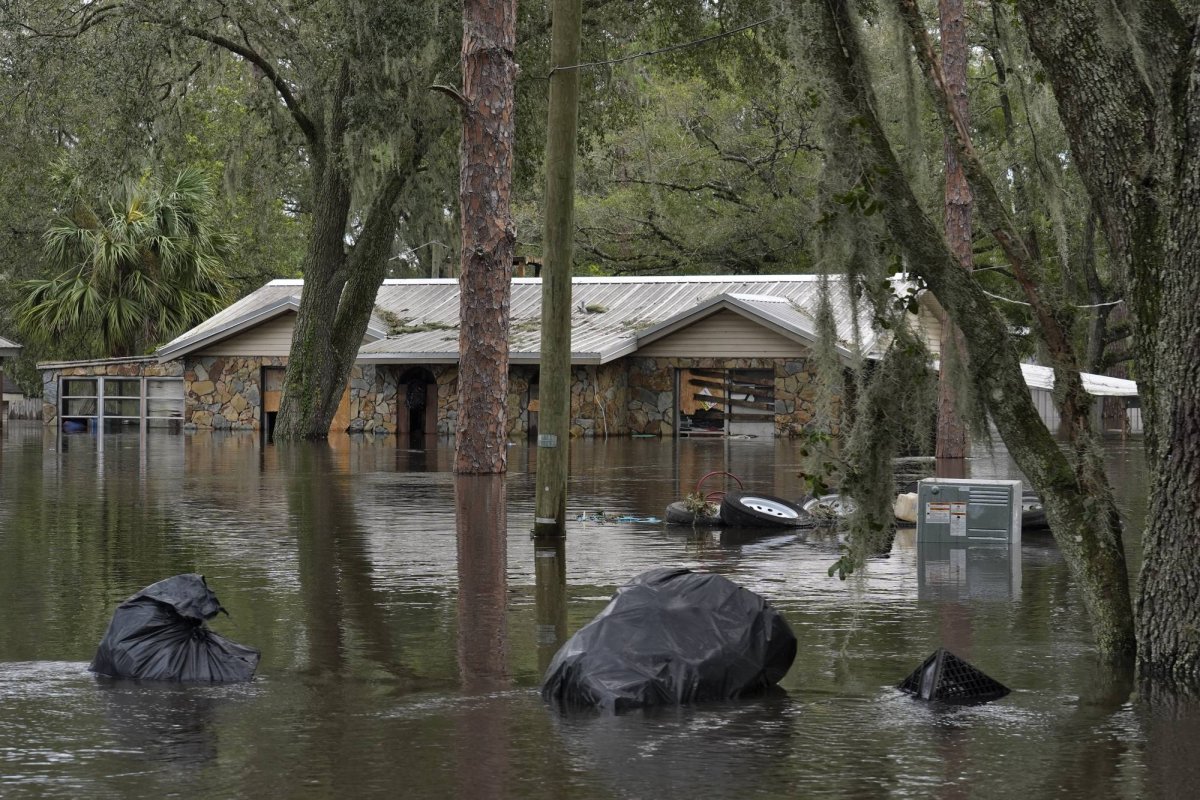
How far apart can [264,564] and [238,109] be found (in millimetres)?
35659

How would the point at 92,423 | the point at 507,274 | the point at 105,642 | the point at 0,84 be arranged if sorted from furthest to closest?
the point at 92,423 → the point at 0,84 → the point at 507,274 → the point at 105,642

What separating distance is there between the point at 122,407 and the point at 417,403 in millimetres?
11387

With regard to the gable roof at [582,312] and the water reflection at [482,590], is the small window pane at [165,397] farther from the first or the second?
the water reflection at [482,590]

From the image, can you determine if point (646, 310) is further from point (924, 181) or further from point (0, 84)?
point (924, 181)

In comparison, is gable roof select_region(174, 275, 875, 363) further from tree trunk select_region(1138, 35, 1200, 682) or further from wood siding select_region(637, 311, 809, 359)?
tree trunk select_region(1138, 35, 1200, 682)

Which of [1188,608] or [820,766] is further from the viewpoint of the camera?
[1188,608]

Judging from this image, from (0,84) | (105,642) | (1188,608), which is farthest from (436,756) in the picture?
(0,84)

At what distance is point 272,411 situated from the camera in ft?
149

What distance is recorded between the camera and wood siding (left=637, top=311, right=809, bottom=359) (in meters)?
40.5

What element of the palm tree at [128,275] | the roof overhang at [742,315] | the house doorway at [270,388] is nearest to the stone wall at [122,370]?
the palm tree at [128,275]

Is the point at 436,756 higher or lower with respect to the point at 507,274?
lower

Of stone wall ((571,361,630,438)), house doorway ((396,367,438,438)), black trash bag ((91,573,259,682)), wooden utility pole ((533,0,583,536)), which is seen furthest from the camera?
house doorway ((396,367,438,438))

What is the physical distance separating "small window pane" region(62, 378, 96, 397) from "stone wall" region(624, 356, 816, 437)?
17823 millimetres

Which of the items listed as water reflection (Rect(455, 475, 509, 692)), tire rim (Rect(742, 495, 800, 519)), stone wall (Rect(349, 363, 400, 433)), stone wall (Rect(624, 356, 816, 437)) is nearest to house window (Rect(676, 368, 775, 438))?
stone wall (Rect(624, 356, 816, 437))
